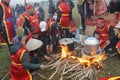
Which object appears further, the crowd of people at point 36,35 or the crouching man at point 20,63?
the crowd of people at point 36,35

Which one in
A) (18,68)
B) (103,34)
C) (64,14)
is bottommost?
(103,34)

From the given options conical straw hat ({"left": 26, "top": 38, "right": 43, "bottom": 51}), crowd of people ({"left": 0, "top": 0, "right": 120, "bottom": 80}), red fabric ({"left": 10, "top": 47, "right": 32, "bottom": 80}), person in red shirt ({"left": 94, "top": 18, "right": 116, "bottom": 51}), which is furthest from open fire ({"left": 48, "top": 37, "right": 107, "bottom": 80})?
red fabric ({"left": 10, "top": 47, "right": 32, "bottom": 80})

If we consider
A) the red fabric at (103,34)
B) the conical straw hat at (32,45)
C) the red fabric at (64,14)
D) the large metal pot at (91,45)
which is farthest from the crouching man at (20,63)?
the red fabric at (64,14)

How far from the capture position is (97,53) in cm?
836

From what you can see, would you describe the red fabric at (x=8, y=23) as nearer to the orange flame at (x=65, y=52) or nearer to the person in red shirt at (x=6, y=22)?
the person in red shirt at (x=6, y=22)

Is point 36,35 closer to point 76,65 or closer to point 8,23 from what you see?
point 8,23

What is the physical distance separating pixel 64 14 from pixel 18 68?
5447mm

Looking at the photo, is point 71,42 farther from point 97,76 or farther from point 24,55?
point 24,55

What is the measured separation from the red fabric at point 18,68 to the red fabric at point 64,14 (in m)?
5.18

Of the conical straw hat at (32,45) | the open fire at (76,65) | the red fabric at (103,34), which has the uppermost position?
the conical straw hat at (32,45)

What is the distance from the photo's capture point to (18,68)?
6973mm

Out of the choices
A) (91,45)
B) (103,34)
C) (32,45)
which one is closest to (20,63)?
(32,45)

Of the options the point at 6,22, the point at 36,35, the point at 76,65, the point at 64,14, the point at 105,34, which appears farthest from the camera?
the point at 64,14

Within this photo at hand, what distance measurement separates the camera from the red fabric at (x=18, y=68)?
265 inches
